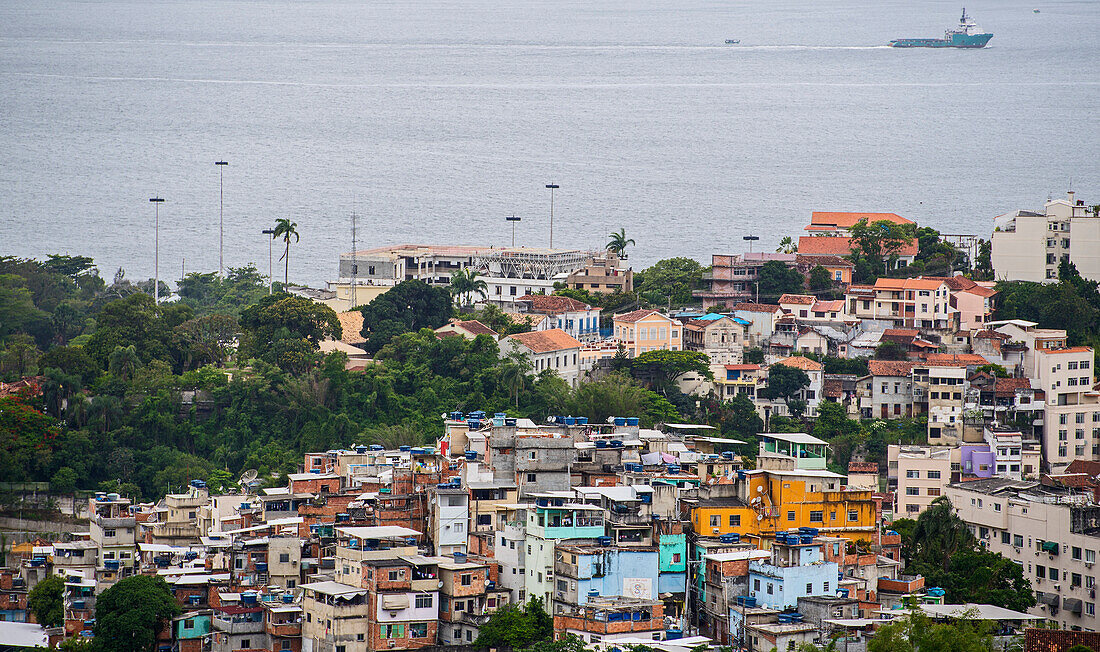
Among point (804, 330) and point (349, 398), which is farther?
point (804, 330)

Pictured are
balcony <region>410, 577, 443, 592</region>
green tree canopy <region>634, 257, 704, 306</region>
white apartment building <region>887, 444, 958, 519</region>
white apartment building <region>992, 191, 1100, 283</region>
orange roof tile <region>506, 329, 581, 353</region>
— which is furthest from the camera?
white apartment building <region>992, 191, 1100, 283</region>

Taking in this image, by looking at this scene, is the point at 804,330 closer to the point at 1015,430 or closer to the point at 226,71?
the point at 1015,430

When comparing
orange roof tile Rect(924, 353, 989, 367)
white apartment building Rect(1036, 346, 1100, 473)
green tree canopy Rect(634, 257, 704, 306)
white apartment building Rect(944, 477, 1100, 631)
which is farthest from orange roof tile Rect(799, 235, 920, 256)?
white apartment building Rect(944, 477, 1100, 631)

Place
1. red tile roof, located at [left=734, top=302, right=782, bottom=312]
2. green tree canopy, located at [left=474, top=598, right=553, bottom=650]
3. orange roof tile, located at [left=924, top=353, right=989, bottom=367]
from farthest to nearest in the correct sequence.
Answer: red tile roof, located at [left=734, top=302, right=782, bottom=312] < orange roof tile, located at [left=924, top=353, right=989, bottom=367] < green tree canopy, located at [left=474, top=598, right=553, bottom=650]

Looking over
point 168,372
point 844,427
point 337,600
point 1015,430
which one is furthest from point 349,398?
point 337,600

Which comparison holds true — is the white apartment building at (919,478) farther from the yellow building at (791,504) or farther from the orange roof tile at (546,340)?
the orange roof tile at (546,340)

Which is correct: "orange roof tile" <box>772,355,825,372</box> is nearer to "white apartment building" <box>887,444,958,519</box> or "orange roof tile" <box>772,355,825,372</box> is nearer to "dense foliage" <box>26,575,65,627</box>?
"white apartment building" <box>887,444,958,519</box>
